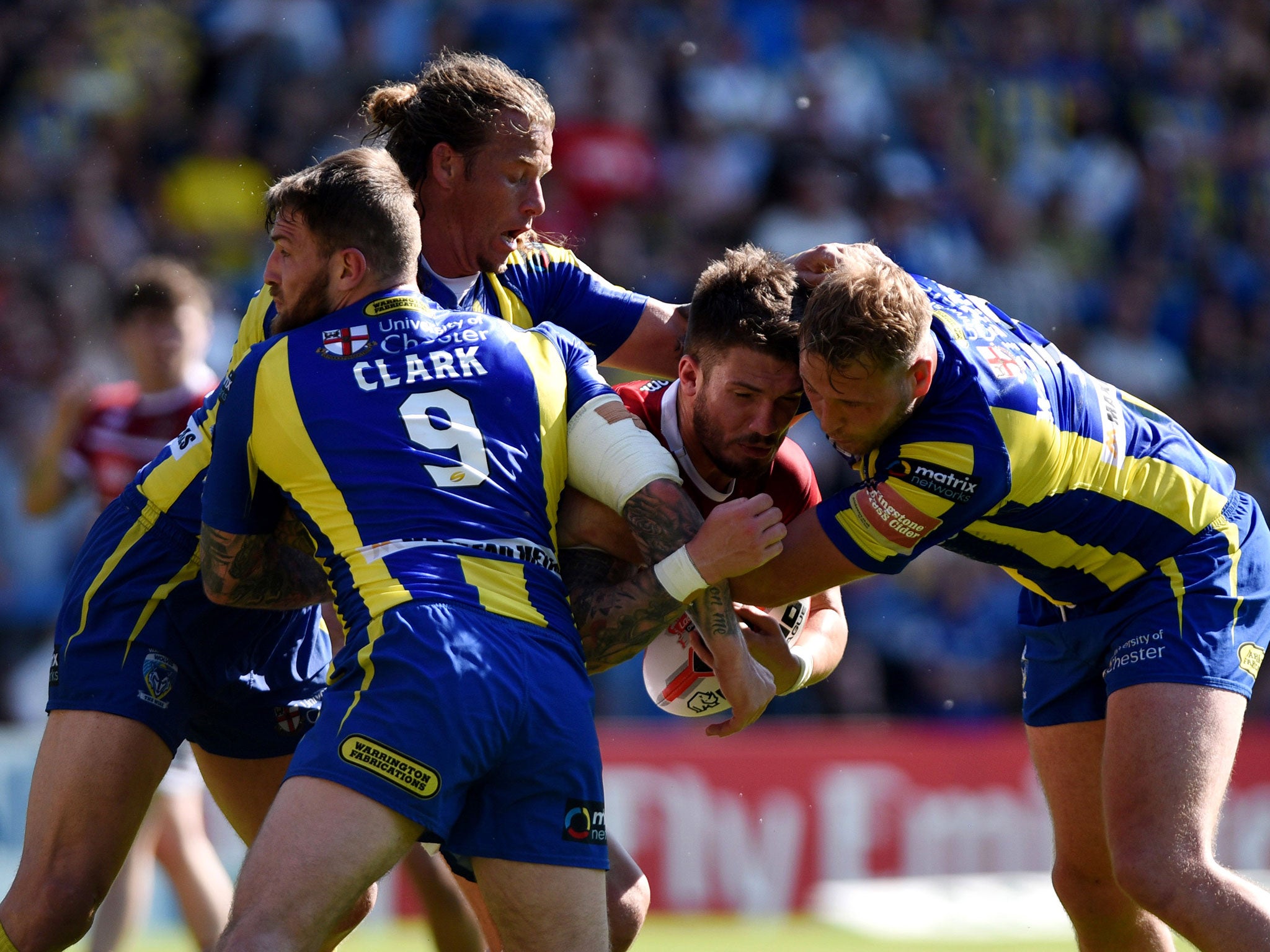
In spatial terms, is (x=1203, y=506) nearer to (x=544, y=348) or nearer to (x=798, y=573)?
(x=798, y=573)

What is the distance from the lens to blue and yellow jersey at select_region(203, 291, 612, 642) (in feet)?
11.4

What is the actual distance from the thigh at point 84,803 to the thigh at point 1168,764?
106 inches

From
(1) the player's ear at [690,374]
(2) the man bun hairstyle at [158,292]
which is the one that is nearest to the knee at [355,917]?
(1) the player's ear at [690,374]

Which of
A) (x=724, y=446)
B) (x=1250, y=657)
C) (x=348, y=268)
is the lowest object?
(x=1250, y=657)

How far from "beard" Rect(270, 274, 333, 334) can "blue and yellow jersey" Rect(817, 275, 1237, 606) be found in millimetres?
1410

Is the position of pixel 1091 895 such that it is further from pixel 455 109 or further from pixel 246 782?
pixel 455 109

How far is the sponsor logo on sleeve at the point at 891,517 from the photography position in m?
3.99

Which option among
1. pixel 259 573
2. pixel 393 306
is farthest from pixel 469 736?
pixel 393 306

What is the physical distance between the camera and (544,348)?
3830 mm

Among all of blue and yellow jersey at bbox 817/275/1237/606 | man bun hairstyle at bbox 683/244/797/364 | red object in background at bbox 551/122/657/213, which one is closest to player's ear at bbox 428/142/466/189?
man bun hairstyle at bbox 683/244/797/364

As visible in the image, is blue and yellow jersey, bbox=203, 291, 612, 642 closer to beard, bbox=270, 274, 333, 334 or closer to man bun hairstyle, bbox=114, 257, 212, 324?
beard, bbox=270, 274, 333, 334

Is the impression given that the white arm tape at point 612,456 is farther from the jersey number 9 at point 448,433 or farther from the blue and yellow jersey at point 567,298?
the blue and yellow jersey at point 567,298

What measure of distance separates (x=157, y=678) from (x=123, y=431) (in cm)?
275

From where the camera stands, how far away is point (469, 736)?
3307mm
